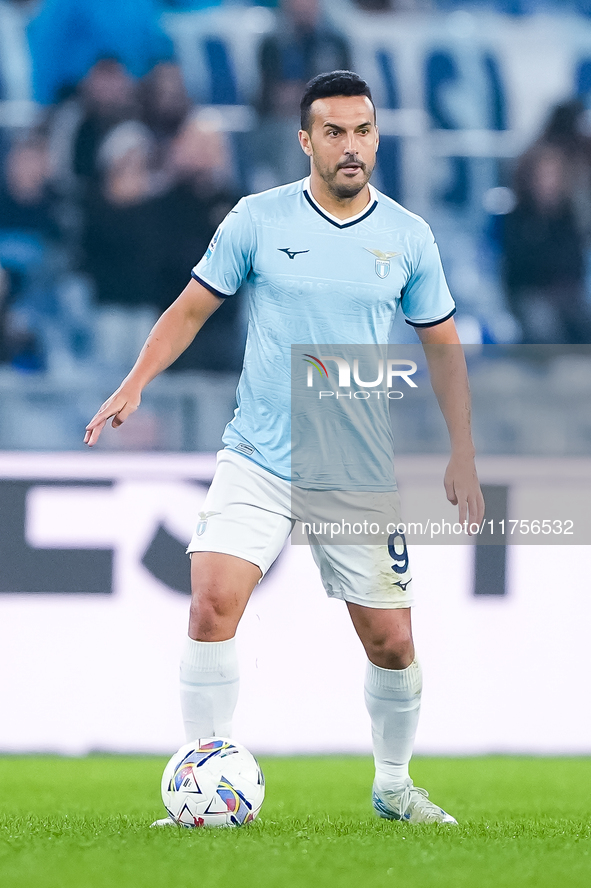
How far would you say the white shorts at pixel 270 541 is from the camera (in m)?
2.85

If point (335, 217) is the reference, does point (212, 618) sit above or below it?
below

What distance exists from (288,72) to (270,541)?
350cm

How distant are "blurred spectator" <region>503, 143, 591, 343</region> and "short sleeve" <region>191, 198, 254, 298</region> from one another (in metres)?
2.80

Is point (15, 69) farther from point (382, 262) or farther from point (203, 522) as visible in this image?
point (203, 522)

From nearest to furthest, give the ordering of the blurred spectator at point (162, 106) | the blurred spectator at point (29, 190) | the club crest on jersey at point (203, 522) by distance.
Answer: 1. the club crest on jersey at point (203, 522)
2. the blurred spectator at point (29, 190)
3. the blurred spectator at point (162, 106)

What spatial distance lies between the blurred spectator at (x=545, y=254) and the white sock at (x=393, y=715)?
2805mm

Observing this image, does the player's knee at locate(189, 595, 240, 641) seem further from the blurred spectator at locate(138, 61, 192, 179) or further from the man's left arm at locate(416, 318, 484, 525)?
the blurred spectator at locate(138, 61, 192, 179)

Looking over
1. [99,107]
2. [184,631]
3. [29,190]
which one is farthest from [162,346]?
[99,107]

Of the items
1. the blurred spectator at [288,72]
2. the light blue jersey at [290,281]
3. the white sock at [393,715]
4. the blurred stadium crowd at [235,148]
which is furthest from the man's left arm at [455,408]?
the blurred spectator at [288,72]

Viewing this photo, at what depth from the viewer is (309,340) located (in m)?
2.95

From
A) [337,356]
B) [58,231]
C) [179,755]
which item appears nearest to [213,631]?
[179,755]

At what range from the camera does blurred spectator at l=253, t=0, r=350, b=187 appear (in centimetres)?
564

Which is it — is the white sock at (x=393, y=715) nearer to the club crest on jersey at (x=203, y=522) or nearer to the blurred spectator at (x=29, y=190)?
the club crest on jersey at (x=203, y=522)

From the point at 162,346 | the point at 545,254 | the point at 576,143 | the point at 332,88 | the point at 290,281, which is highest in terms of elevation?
the point at 576,143
